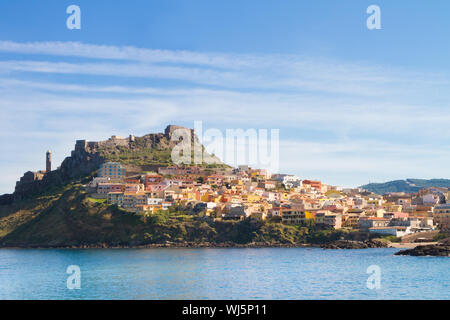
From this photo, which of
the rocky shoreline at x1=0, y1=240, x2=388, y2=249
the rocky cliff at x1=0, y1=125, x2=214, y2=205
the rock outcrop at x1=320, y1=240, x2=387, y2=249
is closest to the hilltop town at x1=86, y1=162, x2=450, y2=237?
the rock outcrop at x1=320, y1=240, x2=387, y2=249

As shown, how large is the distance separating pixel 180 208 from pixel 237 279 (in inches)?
1884

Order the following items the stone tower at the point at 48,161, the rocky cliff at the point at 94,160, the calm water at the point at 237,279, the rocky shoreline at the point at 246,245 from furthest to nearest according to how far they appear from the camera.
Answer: the stone tower at the point at 48,161 → the rocky cliff at the point at 94,160 → the rocky shoreline at the point at 246,245 → the calm water at the point at 237,279

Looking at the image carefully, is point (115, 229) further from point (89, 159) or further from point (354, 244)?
point (354, 244)

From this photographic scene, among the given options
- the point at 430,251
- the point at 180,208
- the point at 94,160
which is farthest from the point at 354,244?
the point at 94,160

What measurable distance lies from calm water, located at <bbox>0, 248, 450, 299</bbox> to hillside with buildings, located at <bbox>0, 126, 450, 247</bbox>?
896 inches

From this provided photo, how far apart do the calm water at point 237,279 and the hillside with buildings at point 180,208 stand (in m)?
22.7

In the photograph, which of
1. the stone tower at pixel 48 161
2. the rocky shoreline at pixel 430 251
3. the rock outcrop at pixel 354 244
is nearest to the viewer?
the rocky shoreline at pixel 430 251

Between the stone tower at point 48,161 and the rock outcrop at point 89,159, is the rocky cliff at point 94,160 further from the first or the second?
the stone tower at point 48,161

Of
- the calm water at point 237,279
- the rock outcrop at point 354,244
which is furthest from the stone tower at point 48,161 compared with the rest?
the rock outcrop at point 354,244

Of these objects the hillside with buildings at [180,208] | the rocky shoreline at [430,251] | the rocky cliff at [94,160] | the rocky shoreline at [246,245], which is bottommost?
the rocky shoreline at [246,245]

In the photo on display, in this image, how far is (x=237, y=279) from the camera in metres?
35.2

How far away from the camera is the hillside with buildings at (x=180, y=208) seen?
75000 millimetres

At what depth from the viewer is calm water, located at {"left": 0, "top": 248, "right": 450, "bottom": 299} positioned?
29031 mm
